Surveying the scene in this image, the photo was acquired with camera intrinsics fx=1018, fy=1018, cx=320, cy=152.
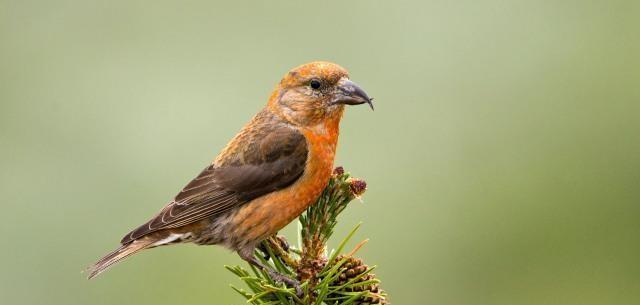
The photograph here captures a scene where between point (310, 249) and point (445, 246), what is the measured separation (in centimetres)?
307

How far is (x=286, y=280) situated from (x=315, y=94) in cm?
139

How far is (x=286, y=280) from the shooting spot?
455 centimetres

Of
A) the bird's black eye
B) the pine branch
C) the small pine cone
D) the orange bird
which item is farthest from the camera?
the bird's black eye

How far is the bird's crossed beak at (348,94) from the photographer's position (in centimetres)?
537

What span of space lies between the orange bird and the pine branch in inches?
12.3

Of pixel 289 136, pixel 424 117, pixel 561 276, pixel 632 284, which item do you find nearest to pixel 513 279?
pixel 561 276

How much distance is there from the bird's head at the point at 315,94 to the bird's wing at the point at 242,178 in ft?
0.44

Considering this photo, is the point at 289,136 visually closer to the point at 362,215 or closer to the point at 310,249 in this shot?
the point at 310,249

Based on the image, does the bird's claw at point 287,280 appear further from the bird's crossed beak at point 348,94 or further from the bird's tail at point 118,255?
the bird's crossed beak at point 348,94

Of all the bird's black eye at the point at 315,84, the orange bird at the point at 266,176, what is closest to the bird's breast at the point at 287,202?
the orange bird at the point at 266,176

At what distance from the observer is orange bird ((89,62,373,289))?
5336mm

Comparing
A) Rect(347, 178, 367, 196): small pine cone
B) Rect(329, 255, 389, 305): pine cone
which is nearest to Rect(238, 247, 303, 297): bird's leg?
Rect(329, 255, 389, 305): pine cone

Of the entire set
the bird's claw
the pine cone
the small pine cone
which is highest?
the small pine cone

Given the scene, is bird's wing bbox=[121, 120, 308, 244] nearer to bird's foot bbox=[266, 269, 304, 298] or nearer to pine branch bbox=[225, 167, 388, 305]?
pine branch bbox=[225, 167, 388, 305]
